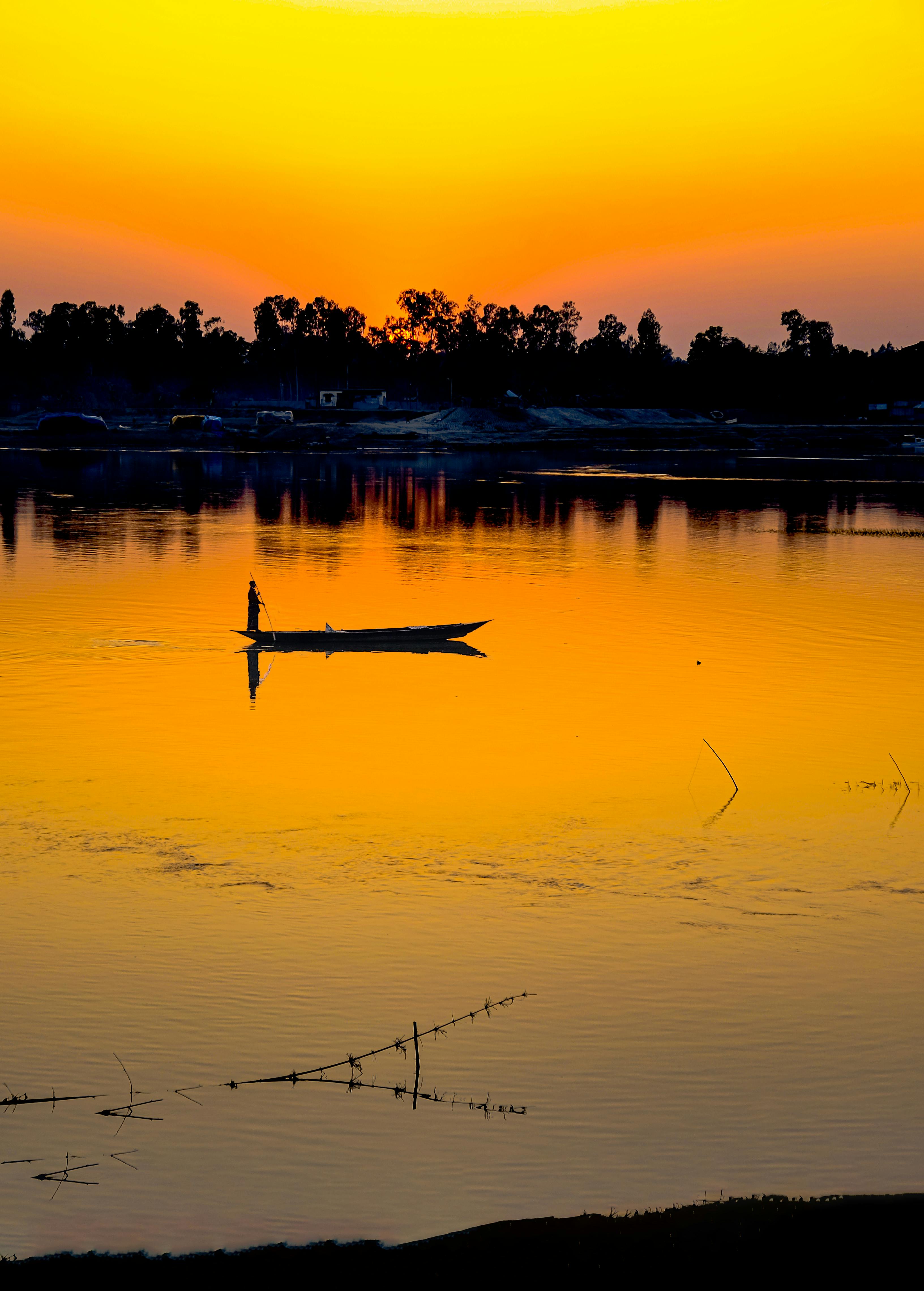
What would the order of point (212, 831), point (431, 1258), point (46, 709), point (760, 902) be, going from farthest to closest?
point (46, 709) → point (212, 831) → point (760, 902) → point (431, 1258)

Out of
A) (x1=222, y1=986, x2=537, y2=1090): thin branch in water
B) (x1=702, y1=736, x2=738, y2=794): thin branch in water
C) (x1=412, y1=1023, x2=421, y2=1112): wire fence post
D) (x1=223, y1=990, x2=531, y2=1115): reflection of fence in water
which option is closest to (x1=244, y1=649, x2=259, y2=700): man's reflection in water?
(x1=702, y1=736, x2=738, y2=794): thin branch in water

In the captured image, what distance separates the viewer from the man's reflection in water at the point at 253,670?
37250mm

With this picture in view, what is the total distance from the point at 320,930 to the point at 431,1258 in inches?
316

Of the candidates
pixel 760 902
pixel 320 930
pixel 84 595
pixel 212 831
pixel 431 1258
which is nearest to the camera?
pixel 431 1258

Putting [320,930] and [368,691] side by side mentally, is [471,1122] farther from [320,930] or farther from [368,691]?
[368,691]

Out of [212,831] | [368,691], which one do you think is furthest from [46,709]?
[212,831]

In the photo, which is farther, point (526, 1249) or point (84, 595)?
point (84, 595)

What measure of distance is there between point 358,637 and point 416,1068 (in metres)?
28.8

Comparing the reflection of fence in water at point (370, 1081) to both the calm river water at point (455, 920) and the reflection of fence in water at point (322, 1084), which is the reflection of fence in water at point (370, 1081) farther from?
the calm river water at point (455, 920)

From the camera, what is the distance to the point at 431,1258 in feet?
36.4

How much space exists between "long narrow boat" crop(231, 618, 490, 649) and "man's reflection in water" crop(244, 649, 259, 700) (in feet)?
1.96

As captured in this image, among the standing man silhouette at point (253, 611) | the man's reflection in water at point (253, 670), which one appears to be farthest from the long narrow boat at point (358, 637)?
the man's reflection in water at point (253, 670)

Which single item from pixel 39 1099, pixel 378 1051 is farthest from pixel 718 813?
pixel 39 1099

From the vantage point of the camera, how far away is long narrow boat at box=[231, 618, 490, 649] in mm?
42719
